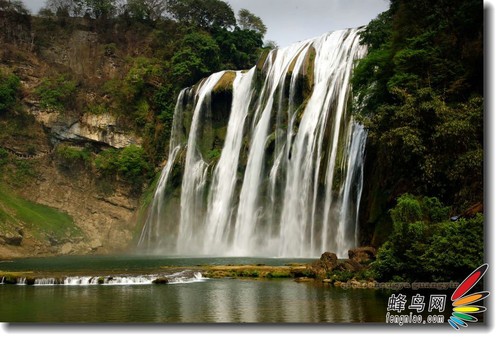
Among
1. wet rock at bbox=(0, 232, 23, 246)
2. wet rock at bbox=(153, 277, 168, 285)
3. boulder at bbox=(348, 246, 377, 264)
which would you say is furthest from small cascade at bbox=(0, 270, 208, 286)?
wet rock at bbox=(0, 232, 23, 246)

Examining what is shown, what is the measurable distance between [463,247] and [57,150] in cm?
3918

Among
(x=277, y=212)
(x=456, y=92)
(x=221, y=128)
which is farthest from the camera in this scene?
(x=221, y=128)

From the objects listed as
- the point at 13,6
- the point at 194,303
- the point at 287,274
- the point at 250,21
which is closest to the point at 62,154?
the point at 13,6

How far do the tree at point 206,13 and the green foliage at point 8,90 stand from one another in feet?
53.2

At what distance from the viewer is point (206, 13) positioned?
5512 cm

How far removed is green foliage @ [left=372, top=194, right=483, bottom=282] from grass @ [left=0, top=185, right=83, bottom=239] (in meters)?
29.1

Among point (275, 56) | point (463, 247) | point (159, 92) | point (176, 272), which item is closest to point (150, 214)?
point (159, 92)

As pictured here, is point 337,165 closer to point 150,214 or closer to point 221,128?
point 221,128

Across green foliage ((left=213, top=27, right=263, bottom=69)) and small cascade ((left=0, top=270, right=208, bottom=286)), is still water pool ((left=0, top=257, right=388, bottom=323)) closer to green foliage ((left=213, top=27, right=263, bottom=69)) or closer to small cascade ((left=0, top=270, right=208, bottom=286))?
small cascade ((left=0, top=270, right=208, bottom=286))

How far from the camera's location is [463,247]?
13750 millimetres

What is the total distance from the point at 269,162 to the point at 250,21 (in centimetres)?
2922

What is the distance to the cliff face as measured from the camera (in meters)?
44.6

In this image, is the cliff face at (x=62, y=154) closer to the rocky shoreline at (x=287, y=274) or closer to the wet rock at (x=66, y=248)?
the wet rock at (x=66, y=248)

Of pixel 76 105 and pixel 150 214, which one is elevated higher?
pixel 76 105
